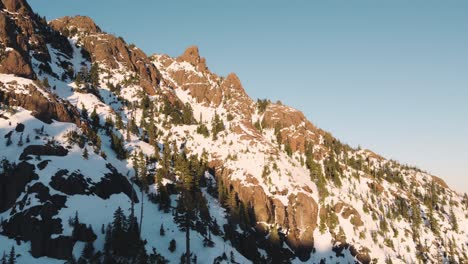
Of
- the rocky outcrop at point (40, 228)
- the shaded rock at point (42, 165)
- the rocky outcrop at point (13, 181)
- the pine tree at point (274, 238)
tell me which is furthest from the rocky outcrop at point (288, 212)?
the rocky outcrop at point (40, 228)

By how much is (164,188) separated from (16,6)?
135 meters

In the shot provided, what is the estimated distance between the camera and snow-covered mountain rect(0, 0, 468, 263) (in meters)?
78.5

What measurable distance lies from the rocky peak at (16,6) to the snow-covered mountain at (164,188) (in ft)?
2.58

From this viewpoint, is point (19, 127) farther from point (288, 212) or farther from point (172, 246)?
point (288, 212)

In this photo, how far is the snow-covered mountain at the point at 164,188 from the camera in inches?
3090

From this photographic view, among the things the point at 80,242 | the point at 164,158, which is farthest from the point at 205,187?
the point at 80,242

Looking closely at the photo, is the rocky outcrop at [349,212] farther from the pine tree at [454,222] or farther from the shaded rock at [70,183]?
the shaded rock at [70,183]

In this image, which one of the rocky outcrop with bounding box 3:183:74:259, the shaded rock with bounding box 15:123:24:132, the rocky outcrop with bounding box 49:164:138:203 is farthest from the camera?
the shaded rock with bounding box 15:123:24:132

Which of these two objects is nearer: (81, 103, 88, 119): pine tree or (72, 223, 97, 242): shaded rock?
(72, 223, 97, 242): shaded rock

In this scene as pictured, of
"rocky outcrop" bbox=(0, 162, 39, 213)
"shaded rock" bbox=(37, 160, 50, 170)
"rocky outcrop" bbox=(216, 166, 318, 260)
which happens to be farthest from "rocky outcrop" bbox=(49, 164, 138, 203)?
"rocky outcrop" bbox=(216, 166, 318, 260)

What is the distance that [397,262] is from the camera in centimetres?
13538

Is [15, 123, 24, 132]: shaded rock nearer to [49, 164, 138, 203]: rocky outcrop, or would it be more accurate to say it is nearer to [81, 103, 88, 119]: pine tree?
[49, 164, 138, 203]: rocky outcrop

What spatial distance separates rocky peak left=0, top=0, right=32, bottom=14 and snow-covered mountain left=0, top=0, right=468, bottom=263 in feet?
2.58

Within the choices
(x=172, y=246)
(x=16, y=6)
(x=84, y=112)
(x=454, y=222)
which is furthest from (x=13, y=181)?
(x=454, y=222)
